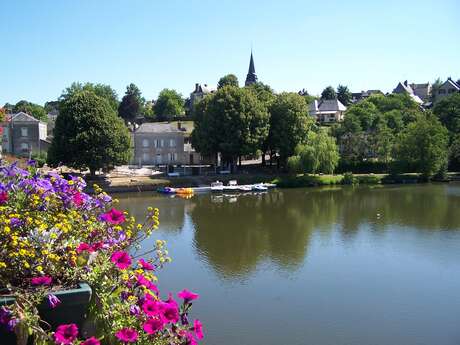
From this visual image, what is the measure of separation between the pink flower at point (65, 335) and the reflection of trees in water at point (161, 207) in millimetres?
23415

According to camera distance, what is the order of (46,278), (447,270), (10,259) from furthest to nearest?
1. (447,270)
2. (10,259)
3. (46,278)

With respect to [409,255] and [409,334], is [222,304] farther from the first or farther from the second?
[409,255]

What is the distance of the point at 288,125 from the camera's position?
49.7 m

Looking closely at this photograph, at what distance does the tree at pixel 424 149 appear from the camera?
2013 inches

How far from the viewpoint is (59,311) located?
402 cm

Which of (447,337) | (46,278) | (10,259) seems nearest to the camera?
(46,278)

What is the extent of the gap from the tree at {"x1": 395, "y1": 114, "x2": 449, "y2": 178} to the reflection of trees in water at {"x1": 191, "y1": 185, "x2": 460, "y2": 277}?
5568 millimetres

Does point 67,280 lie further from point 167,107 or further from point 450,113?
point 167,107

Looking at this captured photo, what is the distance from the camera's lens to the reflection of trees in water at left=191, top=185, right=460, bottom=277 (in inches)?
811

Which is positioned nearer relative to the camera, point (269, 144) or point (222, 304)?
point (222, 304)

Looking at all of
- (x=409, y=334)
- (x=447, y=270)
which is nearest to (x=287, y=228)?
(x=447, y=270)

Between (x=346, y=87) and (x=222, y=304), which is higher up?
(x=346, y=87)

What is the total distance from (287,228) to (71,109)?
1029 inches

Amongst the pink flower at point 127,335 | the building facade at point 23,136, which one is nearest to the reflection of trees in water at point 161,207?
the building facade at point 23,136
